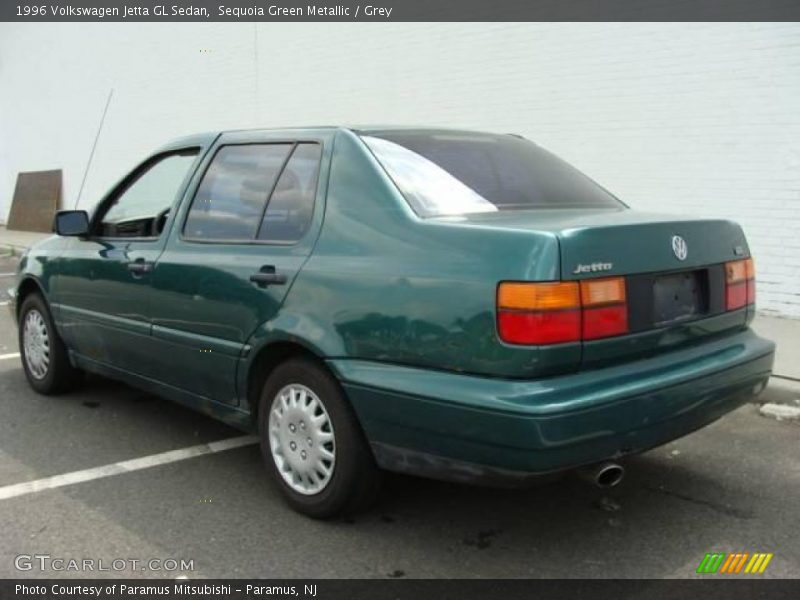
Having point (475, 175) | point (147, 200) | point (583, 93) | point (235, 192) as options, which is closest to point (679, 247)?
point (475, 175)

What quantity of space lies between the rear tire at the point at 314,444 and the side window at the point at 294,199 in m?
0.60

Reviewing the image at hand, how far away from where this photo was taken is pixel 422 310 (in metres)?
2.87

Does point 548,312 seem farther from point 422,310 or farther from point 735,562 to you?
point 735,562

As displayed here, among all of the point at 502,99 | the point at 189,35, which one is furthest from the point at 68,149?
the point at 502,99

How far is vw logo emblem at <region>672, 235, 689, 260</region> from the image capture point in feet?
10.1

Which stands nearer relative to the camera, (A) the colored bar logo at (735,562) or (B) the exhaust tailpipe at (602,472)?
(B) the exhaust tailpipe at (602,472)

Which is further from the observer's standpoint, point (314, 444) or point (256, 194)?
point (256, 194)

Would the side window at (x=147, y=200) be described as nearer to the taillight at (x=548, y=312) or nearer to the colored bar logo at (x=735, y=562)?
the taillight at (x=548, y=312)

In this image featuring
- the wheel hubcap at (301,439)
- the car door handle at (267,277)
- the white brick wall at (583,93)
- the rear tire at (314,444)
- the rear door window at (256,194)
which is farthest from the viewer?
the white brick wall at (583,93)

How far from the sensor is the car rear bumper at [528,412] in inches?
104

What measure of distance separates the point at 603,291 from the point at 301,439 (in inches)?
56.1

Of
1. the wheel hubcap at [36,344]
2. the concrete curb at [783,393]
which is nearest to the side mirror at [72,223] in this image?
the wheel hubcap at [36,344]

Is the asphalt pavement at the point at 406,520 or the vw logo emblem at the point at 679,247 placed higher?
the vw logo emblem at the point at 679,247

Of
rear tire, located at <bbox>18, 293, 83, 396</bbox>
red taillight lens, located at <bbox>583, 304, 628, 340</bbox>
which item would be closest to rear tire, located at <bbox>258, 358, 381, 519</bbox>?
red taillight lens, located at <bbox>583, 304, 628, 340</bbox>
